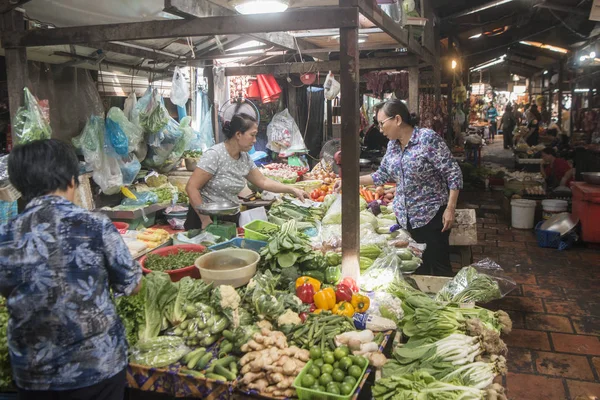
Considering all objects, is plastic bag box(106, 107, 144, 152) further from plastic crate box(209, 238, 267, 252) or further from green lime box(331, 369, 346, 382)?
green lime box(331, 369, 346, 382)

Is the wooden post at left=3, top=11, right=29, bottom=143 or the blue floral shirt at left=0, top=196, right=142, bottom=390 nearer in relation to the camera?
the blue floral shirt at left=0, top=196, right=142, bottom=390

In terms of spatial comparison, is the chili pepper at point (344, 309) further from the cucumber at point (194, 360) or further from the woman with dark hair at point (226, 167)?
the woman with dark hair at point (226, 167)

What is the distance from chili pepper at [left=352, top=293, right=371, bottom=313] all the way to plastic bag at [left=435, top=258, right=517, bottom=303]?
0.89 m

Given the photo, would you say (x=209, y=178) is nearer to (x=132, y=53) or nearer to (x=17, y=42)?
(x=17, y=42)

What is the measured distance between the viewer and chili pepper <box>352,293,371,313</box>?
3299 mm

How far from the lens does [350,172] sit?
11.6ft

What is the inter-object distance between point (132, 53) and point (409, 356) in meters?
5.41

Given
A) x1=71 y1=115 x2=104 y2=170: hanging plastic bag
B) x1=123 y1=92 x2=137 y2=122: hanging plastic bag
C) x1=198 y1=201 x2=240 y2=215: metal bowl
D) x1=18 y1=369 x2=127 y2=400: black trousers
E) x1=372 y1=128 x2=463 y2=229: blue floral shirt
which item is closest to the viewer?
x1=18 y1=369 x2=127 y2=400: black trousers

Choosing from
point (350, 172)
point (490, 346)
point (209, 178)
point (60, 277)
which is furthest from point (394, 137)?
point (60, 277)

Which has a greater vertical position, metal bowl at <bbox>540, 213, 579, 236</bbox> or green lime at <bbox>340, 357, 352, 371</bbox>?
green lime at <bbox>340, 357, 352, 371</bbox>

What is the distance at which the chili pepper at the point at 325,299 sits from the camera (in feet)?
10.8

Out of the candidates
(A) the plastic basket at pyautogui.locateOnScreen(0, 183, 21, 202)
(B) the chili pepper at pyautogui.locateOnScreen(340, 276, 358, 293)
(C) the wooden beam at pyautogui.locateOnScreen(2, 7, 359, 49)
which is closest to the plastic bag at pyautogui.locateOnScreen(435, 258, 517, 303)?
(B) the chili pepper at pyautogui.locateOnScreen(340, 276, 358, 293)

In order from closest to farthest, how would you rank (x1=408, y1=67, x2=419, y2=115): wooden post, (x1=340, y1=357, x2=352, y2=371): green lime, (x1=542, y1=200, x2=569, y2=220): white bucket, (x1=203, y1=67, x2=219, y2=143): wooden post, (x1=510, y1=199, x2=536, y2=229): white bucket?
1. (x1=340, y1=357, x2=352, y2=371): green lime
2. (x1=408, y1=67, x2=419, y2=115): wooden post
3. (x1=203, y1=67, x2=219, y2=143): wooden post
4. (x1=542, y1=200, x2=569, y2=220): white bucket
5. (x1=510, y1=199, x2=536, y2=229): white bucket

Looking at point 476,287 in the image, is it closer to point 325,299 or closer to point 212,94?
point 325,299
